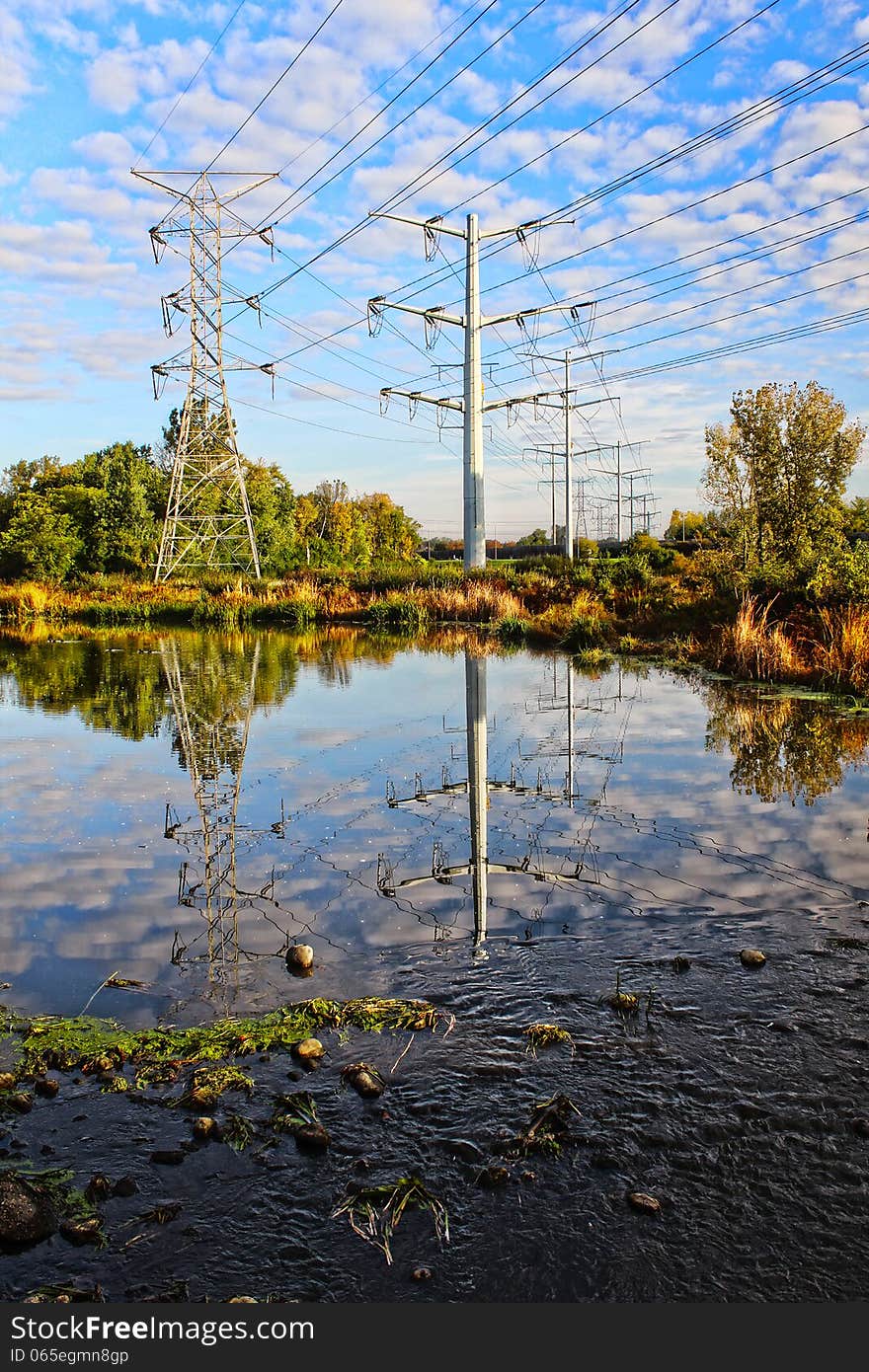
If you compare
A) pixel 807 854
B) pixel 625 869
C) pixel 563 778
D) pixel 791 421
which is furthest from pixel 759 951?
pixel 791 421

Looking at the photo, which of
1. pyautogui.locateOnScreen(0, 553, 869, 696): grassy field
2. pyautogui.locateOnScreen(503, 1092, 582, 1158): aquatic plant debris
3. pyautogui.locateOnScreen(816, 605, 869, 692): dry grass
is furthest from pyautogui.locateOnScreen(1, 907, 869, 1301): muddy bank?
pyautogui.locateOnScreen(0, 553, 869, 696): grassy field

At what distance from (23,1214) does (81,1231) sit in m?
0.18

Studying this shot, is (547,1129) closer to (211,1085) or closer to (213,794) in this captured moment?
(211,1085)

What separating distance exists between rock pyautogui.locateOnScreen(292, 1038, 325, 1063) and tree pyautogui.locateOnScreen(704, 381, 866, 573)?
61.2 ft

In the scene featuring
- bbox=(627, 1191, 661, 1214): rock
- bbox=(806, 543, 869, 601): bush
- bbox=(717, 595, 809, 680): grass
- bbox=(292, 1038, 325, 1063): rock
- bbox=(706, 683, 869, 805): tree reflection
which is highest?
bbox=(806, 543, 869, 601): bush

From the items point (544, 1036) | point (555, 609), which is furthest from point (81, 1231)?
point (555, 609)

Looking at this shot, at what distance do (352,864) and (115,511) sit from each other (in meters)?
44.1

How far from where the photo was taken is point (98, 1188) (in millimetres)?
Answer: 3035

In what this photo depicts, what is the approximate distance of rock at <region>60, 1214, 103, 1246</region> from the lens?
2.82 meters

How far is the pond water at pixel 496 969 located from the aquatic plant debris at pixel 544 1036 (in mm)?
74

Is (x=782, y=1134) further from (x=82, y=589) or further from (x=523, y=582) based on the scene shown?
(x=82, y=589)

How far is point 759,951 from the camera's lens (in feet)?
15.6

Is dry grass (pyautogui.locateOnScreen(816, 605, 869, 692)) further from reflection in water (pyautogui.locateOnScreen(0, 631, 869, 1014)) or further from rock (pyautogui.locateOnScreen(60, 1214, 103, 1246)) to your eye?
rock (pyautogui.locateOnScreen(60, 1214, 103, 1246))

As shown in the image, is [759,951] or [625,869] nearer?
[759,951]
